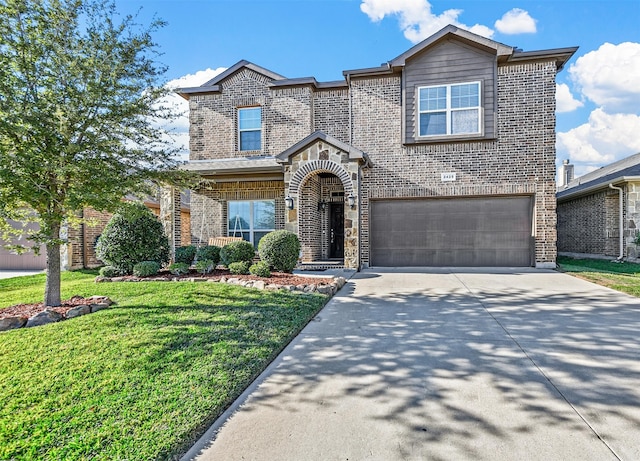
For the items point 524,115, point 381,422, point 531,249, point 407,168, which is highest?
point 524,115

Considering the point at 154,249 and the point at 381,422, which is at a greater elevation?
the point at 154,249

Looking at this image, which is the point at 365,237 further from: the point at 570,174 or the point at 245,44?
the point at 570,174

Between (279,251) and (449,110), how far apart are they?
23.4 feet

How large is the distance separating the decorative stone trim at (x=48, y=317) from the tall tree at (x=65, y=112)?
71 centimetres

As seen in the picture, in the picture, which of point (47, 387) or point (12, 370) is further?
point (12, 370)

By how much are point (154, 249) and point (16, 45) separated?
523cm

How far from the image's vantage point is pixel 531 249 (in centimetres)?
1121

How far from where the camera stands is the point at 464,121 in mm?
11391

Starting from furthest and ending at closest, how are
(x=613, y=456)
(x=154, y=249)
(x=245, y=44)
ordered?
(x=245, y=44)
(x=154, y=249)
(x=613, y=456)

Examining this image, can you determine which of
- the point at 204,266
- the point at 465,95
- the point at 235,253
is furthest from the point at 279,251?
the point at 465,95

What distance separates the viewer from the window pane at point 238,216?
13445mm

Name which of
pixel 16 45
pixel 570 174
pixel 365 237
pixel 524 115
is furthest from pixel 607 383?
pixel 570 174

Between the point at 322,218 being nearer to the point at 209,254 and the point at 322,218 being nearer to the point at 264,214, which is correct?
the point at 264,214

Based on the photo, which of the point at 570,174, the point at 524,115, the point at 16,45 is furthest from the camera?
the point at 570,174
